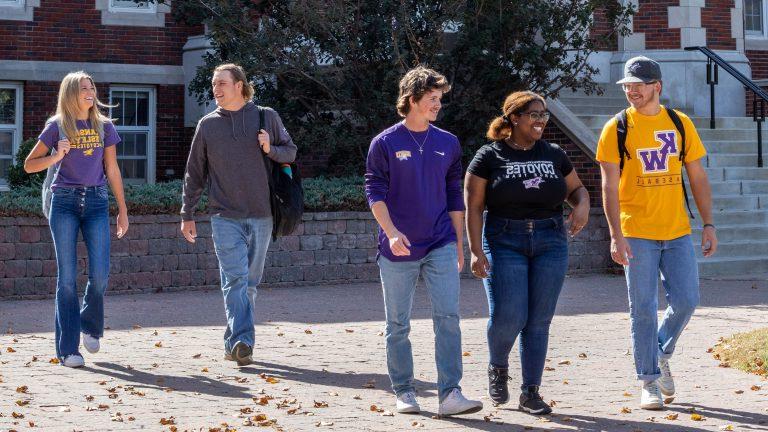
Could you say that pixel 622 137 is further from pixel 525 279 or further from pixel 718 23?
pixel 718 23

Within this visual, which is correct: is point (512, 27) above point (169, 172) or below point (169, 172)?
above

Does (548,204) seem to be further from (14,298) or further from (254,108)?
(14,298)

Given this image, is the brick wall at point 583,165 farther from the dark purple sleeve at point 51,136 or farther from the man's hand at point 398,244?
the man's hand at point 398,244

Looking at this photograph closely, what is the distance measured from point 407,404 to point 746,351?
9.96ft

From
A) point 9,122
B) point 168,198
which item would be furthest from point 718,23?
point 9,122

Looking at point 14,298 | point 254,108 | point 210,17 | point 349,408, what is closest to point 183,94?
point 210,17

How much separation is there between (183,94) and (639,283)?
13827 mm

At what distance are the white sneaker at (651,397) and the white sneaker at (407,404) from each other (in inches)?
49.4

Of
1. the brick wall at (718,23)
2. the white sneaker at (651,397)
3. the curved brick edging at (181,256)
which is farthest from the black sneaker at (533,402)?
the brick wall at (718,23)

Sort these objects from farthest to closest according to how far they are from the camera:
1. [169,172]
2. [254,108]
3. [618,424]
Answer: [169,172]
[254,108]
[618,424]

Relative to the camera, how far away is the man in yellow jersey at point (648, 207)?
23.6ft

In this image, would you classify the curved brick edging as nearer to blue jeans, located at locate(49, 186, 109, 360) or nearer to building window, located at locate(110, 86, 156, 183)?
blue jeans, located at locate(49, 186, 109, 360)

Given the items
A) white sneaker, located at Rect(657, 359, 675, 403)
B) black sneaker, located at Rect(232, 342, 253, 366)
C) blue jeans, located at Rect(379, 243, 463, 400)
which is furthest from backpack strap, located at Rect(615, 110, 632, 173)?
black sneaker, located at Rect(232, 342, 253, 366)

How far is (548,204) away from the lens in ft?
23.3
